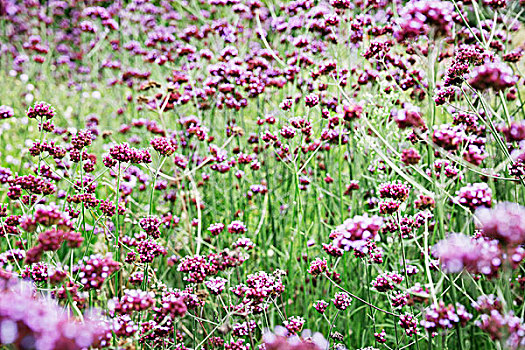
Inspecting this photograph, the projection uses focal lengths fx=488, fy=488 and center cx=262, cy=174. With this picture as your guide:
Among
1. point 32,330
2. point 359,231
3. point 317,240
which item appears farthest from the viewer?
point 317,240

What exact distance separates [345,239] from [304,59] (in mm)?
1926

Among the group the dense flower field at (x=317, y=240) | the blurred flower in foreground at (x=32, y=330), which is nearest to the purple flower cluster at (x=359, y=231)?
the dense flower field at (x=317, y=240)

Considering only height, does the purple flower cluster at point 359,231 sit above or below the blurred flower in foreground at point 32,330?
below

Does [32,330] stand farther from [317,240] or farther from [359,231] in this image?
[317,240]

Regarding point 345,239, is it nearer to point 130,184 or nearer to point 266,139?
point 266,139

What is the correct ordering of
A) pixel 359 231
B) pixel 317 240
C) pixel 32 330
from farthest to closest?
pixel 317 240 → pixel 359 231 → pixel 32 330

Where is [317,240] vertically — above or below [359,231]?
below

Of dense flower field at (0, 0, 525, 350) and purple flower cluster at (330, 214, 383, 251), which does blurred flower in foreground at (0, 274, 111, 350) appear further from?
purple flower cluster at (330, 214, 383, 251)

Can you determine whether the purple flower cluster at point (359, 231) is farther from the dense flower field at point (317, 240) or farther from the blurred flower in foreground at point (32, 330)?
the blurred flower in foreground at point (32, 330)

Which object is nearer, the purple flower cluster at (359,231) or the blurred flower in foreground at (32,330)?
the blurred flower in foreground at (32,330)

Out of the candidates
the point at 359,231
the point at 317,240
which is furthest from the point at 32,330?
the point at 317,240

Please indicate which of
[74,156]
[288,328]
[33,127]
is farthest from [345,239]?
[33,127]

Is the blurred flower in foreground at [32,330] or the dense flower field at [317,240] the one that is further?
the dense flower field at [317,240]

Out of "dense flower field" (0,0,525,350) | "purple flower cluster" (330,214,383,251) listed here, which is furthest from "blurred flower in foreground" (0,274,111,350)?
"purple flower cluster" (330,214,383,251)
